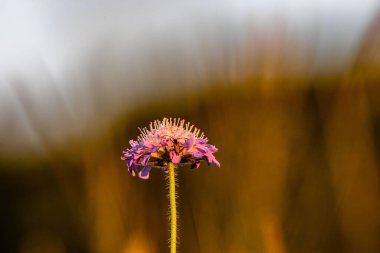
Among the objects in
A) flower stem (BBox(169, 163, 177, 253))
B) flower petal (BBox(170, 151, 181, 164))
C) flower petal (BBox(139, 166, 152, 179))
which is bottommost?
flower stem (BBox(169, 163, 177, 253))

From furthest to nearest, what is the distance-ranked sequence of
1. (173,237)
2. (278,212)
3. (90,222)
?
(90,222), (278,212), (173,237)

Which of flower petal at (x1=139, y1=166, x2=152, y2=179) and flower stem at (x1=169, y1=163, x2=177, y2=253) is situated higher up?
flower petal at (x1=139, y1=166, x2=152, y2=179)

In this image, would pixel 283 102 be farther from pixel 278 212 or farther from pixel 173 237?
pixel 173 237

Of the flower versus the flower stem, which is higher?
the flower

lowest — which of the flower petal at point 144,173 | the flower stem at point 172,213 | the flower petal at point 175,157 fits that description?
the flower stem at point 172,213

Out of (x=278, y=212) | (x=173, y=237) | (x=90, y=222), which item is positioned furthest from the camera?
(x=90, y=222)

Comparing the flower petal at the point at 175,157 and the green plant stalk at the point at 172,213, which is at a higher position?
the flower petal at the point at 175,157

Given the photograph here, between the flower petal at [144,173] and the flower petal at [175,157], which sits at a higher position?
the flower petal at [175,157]

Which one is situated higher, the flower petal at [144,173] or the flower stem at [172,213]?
the flower petal at [144,173]

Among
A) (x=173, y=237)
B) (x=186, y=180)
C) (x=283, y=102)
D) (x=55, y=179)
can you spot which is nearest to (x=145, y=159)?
(x=173, y=237)

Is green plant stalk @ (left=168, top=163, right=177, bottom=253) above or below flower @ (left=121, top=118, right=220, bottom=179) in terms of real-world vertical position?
below

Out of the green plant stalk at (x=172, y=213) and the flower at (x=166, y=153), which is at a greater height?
the flower at (x=166, y=153)
